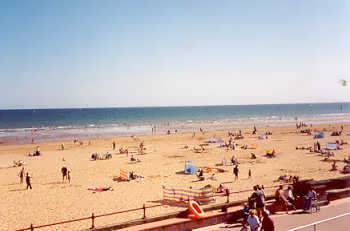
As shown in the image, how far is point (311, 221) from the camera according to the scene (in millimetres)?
13539

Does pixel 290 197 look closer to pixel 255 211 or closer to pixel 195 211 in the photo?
pixel 255 211

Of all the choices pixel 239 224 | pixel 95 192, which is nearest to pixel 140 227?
pixel 239 224

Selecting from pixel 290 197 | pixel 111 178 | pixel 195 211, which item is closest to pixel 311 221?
pixel 290 197

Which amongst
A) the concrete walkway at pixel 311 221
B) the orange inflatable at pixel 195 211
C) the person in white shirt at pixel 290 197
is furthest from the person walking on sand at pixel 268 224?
the person in white shirt at pixel 290 197

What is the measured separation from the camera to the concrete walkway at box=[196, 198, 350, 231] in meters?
12.5

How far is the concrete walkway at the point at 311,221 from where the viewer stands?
12.5 m

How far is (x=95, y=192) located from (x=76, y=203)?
2.49 metres

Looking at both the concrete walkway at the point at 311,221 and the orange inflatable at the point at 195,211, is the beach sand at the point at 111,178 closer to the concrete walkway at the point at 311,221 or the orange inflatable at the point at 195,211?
the orange inflatable at the point at 195,211

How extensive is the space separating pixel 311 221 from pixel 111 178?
57.7 ft

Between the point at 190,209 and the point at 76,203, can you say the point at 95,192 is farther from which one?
the point at 190,209

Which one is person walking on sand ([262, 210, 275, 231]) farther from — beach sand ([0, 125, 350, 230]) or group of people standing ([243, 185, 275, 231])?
beach sand ([0, 125, 350, 230])

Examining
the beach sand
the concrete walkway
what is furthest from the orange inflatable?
the beach sand

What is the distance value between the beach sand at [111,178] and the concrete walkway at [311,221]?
5.40 m

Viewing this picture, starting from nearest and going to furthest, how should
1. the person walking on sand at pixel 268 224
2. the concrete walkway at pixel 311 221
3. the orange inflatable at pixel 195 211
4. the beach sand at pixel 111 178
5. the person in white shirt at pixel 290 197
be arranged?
1. the person walking on sand at pixel 268 224
2. the concrete walkway at pixel 311 221
3. the orange inflatable at pixel 195 211
4. the person in white shirt at pixel 290 197
5. the beach sand at pixel 111 178
